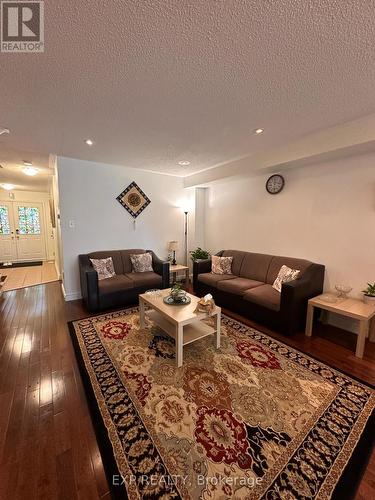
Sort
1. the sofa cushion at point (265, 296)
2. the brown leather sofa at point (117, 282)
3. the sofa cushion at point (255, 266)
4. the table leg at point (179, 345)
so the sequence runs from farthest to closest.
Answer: the sofa cushion at point (255, 266), the brown leather sofa at point (117, 282), the sofa cushion at point (265, 296), the table leg at point (179, 345)

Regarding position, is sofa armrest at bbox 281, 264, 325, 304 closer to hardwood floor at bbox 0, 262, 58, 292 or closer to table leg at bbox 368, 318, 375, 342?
table leg at bbox 368, 318, 375, 342

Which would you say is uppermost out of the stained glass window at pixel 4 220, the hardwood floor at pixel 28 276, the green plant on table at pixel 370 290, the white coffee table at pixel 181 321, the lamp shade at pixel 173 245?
the stained glass window at pixel 4 220

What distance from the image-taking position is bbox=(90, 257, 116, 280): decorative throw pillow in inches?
144

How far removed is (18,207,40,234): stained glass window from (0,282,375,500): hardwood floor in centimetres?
517

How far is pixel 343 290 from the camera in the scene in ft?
8.95

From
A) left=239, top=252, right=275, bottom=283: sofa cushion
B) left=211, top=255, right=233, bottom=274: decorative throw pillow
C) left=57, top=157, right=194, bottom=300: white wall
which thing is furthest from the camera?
left=211, top=255, right=233, bottom=274: decorative throw pillow

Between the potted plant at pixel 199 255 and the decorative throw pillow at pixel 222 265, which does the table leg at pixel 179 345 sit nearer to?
the decorative throw pillow at pixel 222 265

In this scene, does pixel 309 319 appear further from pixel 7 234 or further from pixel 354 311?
pixel 7 234

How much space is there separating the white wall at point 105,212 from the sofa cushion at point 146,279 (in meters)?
0.84

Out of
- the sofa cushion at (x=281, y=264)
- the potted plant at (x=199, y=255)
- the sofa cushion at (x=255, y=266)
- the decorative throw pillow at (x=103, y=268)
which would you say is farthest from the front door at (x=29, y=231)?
the sofa cushion at (x=281, y=264)

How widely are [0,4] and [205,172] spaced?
354cm

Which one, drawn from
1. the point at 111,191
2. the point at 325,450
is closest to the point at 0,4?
the point at 111,191

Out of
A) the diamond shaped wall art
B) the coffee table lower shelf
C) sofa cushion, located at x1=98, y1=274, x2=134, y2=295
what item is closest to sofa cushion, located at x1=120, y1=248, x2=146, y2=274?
sofa cushion, located at x1=98, y1=274, x2=134, y2=295

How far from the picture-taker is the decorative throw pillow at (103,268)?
12.0ft
